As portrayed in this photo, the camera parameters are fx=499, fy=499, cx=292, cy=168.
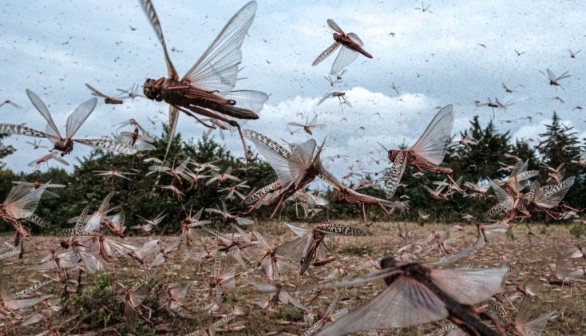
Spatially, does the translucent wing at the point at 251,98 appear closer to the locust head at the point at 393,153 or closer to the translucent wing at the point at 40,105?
the locust head at the point at 393,153

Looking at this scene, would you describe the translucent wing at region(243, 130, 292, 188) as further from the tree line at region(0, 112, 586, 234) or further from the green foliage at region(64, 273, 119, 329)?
the tree line at region(0, 112, 586, 234)

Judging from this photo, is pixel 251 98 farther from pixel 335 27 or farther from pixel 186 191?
pixel 186 191

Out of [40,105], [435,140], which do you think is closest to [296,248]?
[435,140]

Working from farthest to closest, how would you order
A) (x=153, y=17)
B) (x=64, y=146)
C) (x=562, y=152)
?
(x=562, y=152) → (x=64, y=146) → (x=153, y=17)

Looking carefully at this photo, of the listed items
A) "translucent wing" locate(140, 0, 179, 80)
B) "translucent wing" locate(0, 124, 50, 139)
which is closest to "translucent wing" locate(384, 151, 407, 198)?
"translucent wing" locate(140, 0, 179, 80)

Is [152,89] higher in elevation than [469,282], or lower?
higher

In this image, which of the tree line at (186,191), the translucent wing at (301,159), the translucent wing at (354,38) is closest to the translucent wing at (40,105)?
the translucent wing at (301,159)

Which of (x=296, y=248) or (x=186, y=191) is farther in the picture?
(x=186, y=191)
